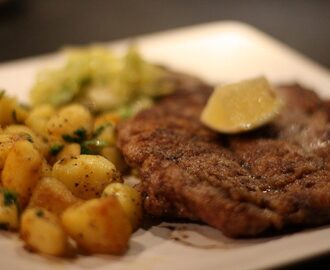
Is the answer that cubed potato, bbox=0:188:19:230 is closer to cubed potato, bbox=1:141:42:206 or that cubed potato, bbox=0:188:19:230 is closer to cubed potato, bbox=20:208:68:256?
cubed potato, bbox=1:141:42:206

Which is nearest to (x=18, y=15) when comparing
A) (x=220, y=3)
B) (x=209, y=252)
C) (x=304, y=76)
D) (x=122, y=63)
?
(x=220, y=3)

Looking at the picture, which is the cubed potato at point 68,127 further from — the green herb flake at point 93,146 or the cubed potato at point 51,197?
the cubed potato at point 51,197

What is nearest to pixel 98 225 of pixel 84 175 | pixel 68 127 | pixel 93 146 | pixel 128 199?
pixel 128 199

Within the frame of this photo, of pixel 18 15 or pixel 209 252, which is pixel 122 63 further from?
pixel 18 15

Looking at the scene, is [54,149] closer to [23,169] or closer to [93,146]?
[93,146]

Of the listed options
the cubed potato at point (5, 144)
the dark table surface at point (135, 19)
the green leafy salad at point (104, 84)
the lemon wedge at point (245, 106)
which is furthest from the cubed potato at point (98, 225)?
the dark table surface at point (135, 19)

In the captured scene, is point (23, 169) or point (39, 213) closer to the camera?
point (39, 213)
